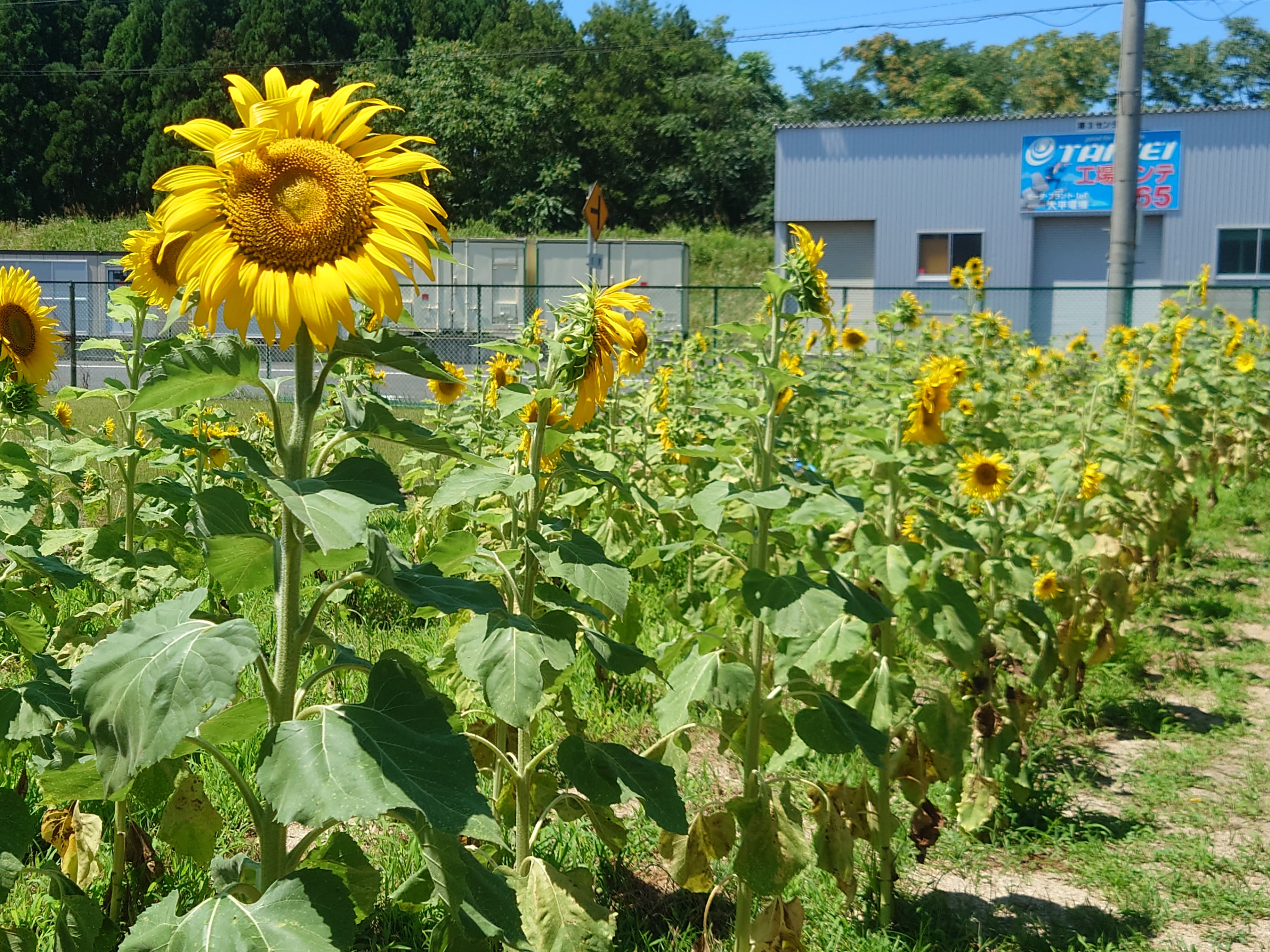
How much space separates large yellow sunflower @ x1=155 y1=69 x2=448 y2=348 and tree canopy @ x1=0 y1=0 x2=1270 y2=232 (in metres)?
40.1

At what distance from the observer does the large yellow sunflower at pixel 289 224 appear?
61.1 inches

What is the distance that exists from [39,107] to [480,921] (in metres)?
53.1

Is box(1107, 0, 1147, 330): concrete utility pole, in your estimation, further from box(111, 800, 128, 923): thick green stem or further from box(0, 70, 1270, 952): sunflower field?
box(111, 800, 128, 923): thick green stem

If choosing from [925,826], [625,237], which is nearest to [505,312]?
[625,237]

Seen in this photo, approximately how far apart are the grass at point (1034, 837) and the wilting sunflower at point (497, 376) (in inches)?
37.3

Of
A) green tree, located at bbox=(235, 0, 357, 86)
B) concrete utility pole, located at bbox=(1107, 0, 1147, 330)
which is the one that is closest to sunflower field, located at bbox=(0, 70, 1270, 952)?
concrete utility pole, located at bbox=(1107, 0, 1147, 330)

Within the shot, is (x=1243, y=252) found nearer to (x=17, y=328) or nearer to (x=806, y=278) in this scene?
(x=806, y=278)

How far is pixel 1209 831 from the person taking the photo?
357 cm

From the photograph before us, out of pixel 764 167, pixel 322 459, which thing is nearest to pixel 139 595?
pixel 322 459

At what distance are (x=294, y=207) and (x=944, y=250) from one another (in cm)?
2805

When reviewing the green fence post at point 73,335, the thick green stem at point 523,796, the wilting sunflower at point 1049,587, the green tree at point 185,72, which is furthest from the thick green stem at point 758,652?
the green tree at point 185,72

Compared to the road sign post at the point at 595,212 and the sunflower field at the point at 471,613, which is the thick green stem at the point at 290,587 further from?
the road sign post at the point at 595,212

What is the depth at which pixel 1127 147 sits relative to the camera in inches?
448

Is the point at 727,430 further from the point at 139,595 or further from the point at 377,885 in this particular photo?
the point at 377,885
